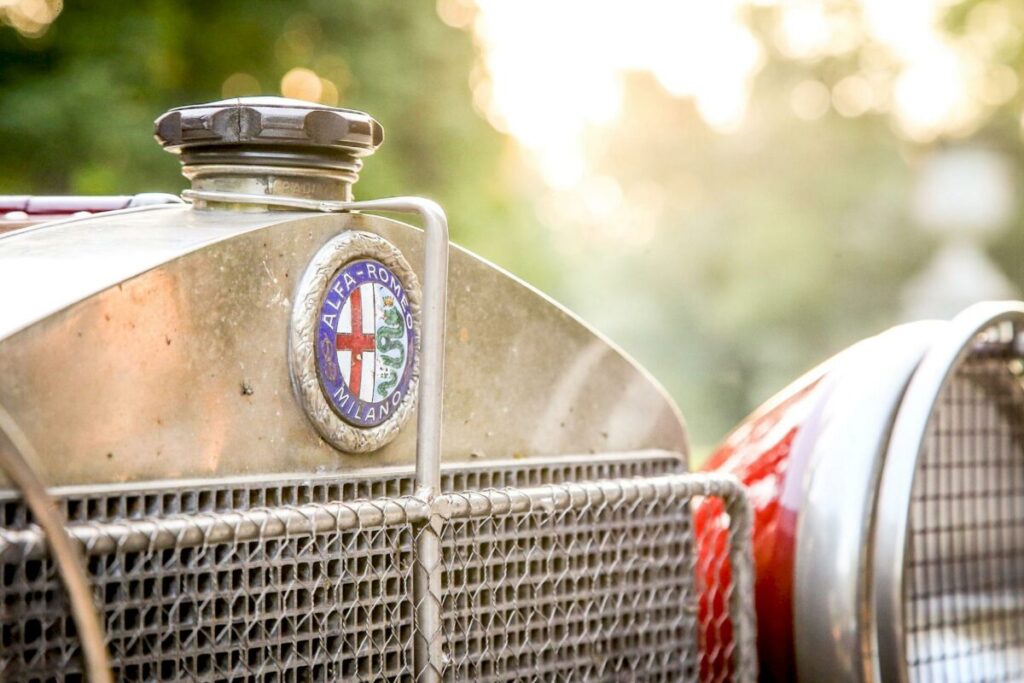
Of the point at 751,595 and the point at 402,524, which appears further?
the point at 751,595

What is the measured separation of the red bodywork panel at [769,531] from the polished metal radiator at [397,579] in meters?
0.01

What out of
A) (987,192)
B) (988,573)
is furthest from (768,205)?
(988,573)

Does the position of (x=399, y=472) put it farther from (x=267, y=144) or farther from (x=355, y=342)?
(x=267, y=144)

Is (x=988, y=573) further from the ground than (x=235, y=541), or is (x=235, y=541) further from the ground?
(x=235, y=541)

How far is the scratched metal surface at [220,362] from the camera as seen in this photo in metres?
1.33

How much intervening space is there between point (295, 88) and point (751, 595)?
7.36 meters

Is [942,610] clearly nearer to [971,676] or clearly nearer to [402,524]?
[971,676]

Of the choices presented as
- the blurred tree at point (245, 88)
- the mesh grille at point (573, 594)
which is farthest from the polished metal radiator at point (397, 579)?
the blurred tree at point (245, 88)

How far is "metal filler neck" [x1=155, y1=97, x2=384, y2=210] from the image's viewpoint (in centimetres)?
158

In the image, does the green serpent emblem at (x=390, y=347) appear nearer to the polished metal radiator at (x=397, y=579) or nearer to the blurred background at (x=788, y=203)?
the polished metal radiator at (x=397, y=579)

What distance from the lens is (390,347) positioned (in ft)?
5.32

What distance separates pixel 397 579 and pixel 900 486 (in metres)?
0.84

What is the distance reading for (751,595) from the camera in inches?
79.0

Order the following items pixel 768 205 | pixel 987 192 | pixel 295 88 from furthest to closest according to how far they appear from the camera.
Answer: pixel 768 205 < pixel 987 192 < pixel 295 88
